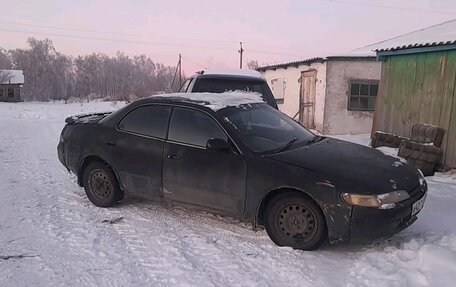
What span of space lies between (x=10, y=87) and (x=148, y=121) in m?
65.4

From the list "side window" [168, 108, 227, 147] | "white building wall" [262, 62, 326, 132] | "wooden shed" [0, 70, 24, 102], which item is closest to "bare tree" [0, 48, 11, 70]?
"wooden shed" [0, 70, 24, 102]

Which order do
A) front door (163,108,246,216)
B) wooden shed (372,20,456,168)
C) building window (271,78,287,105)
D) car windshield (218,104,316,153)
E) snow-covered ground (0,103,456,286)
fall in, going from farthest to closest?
1. building window (271,78,287,105)
2. wooden shed (372,20,456,168)
3. car windshield (218,104,316,153)
4. front door (163,108,246,216)
5. snow-covered ground (0,103,456,286)

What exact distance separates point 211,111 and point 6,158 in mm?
6056

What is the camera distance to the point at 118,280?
11.1 feet

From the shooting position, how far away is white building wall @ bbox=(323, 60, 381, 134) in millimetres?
14242

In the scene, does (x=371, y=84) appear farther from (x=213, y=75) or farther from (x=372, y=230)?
(x=372, y=230)

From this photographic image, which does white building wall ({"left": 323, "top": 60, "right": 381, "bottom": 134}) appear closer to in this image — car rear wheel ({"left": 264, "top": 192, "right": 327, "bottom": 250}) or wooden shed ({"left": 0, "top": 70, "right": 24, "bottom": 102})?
car rear wheel ({"left": 264, "top": 192, "right": 327, "bottom": 250})

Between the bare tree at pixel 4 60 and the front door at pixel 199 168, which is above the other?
the bare tree at pixel 4 60

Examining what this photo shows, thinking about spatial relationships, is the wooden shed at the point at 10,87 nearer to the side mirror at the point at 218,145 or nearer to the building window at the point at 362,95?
the building window at the point at 362,95

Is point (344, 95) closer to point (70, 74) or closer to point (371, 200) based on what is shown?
point (371, 200)

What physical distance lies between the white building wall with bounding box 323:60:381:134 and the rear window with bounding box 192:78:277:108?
7392mm

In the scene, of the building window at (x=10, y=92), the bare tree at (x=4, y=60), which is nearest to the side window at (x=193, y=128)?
the building window at (x=10, y=92)

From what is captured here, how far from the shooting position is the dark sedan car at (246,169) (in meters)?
3.76

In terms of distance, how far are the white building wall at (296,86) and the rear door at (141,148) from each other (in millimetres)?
10434
